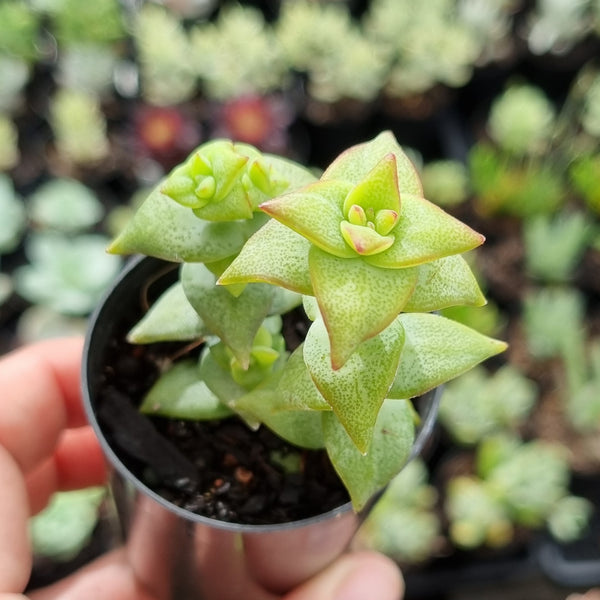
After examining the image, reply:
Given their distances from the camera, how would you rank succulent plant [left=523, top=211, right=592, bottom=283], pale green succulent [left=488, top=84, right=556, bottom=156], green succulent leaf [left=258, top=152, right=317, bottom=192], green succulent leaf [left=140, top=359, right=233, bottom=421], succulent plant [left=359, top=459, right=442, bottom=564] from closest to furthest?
green succulent leaf [left=258, top=152, right=317, bottom=192] < green succulent leaf [left=140, top=359, right=233, bottom=421] < succulent plant [left=359, top=459, right=442, bottom=564] < succulent plant [left=523, top=211, right=592, bottom=283] < pale green succulent [left=488, top=84, right=556, bottom=156]

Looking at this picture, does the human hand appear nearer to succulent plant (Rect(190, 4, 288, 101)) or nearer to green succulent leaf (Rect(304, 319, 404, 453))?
green succulent leaf (Rect(304, 319, 404, 453))

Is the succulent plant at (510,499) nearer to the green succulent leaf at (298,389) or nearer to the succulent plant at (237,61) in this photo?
the green succulent leaf at (298,389)

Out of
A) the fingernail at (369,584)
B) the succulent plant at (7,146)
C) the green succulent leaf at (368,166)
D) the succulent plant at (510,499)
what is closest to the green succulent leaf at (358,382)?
the green succulent leaf at (368,166)

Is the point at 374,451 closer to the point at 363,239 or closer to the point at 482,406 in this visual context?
the point at 363,239

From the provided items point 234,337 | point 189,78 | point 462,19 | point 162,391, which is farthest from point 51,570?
point 462,19

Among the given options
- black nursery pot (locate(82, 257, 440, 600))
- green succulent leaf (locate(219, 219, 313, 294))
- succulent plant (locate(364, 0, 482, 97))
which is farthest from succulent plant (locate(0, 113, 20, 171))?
green succulent leaf (locate(219, 219, 313, 294))

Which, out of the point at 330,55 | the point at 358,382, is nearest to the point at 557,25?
the point at 330,55
